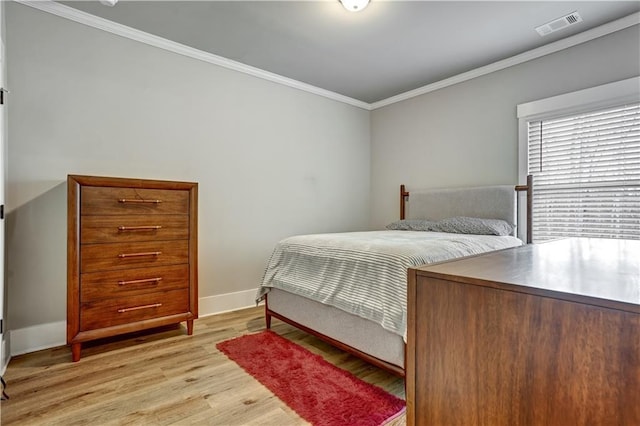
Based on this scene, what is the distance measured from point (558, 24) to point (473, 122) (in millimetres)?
1049

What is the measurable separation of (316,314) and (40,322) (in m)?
1.93

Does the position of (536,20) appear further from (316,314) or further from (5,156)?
(5,156)

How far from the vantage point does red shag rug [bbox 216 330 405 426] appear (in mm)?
1508

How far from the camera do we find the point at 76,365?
6.59 ft

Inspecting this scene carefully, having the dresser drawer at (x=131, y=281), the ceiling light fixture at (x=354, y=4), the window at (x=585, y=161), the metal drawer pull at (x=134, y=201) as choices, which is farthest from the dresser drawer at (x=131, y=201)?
the window at (x=585, y=161)

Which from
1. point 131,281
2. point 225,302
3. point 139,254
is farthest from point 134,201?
point 225,302

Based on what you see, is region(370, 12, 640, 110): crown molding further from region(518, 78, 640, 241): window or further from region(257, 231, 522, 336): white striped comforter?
region(257, 231, 522, 336): white striped comforter

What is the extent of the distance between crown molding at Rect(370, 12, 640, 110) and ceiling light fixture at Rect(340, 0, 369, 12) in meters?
1.69

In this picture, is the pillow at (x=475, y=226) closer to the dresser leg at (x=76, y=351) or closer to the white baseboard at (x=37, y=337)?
the dresser leg at (x=76, y=351)

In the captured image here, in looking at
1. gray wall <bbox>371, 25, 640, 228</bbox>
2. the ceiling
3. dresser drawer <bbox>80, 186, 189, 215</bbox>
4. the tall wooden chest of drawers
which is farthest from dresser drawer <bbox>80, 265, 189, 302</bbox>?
gray wall <bbox>371, 25, 640, 228</bbox>

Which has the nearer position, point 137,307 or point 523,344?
point 523,344

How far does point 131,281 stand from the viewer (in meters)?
2.20

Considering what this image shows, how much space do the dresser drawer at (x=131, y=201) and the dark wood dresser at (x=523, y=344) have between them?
198cm

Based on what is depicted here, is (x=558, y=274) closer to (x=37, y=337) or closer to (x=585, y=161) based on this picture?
(x=585, y=161)
